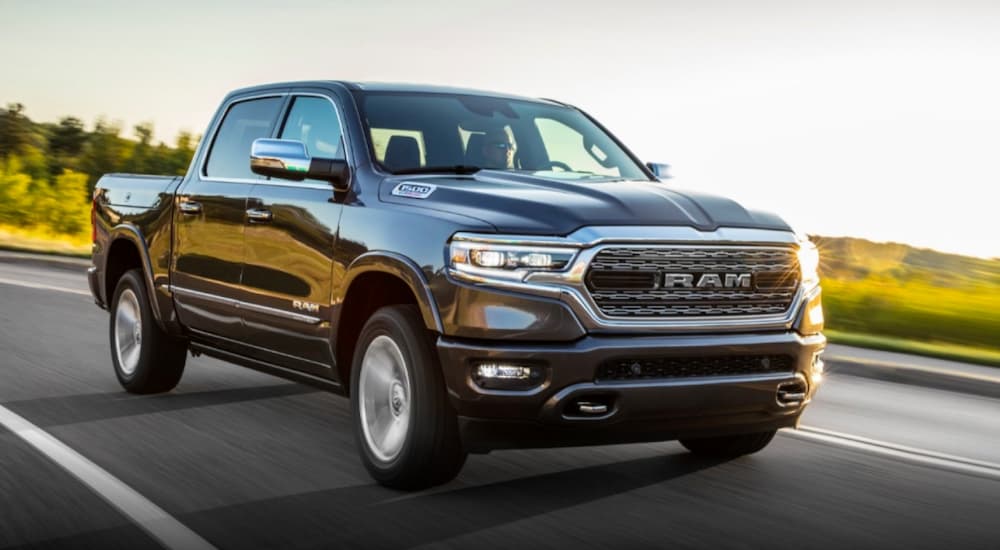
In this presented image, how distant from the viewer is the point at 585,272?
16.9ft

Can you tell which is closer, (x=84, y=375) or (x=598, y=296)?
(x=598, y=296)

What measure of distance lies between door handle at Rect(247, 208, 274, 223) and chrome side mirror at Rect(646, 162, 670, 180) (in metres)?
2.13

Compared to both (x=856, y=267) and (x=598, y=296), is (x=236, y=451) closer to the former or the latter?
(x=598, y=296)

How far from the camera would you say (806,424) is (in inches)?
310

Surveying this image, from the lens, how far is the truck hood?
17.2 feet

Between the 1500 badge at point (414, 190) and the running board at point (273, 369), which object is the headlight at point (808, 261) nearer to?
the 1500 badge at point (414, 190)

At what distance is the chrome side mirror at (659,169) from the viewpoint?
24.1 feet

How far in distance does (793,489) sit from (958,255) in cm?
1406

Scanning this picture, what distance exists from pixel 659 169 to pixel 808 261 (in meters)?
1.75

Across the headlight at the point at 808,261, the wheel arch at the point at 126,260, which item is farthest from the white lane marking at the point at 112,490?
the headlight at the point at 808,261

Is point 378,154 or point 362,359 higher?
point 378,154

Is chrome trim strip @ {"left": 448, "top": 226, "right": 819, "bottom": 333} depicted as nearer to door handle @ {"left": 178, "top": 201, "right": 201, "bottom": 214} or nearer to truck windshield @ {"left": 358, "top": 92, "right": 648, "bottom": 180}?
truck windshield @ {"left": 358, "top": 92, "right": 648, "bottom": 180}

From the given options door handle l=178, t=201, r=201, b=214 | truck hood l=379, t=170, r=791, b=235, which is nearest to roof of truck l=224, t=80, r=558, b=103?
door handle l=178, t=201, r=201, b=214

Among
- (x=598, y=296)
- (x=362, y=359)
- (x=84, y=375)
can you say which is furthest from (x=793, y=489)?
(x=84, y=375)
